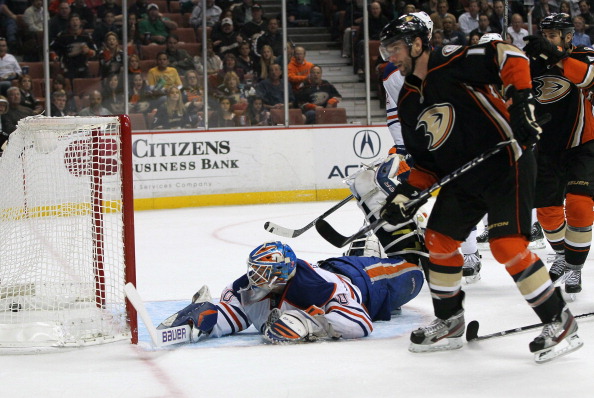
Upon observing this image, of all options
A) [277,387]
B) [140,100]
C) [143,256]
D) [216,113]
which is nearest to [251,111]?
[216,113]

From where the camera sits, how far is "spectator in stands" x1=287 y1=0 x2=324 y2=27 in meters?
9.06

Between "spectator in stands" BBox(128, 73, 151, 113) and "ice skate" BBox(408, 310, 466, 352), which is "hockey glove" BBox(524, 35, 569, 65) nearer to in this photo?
"ice skate" BBox(408, 310, 466, 352)

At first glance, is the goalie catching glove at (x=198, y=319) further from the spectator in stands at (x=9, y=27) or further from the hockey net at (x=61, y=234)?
the spectator in stands at (x=9, y=27)

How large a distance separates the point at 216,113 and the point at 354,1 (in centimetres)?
174

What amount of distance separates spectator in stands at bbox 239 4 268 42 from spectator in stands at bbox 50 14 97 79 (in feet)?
4.62

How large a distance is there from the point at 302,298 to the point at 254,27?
5806mm

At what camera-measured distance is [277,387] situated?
9.68 feet

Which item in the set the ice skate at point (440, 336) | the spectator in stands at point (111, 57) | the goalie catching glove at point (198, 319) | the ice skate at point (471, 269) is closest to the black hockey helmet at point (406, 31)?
the ice skate at point (440, 336)

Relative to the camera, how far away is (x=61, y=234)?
3848 millimetres

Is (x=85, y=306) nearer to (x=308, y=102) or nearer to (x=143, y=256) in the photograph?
(x=143, y=256)

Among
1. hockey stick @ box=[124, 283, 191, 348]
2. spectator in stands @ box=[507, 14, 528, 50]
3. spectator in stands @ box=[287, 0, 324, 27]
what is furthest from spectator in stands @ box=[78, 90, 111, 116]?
hockey stick @ box=[124, 283, 191, 348]

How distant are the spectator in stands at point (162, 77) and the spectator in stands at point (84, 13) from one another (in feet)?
2.13

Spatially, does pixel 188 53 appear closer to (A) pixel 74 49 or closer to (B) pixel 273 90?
(B) pixel 273 90

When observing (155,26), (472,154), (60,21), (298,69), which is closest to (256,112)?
(298,69)
